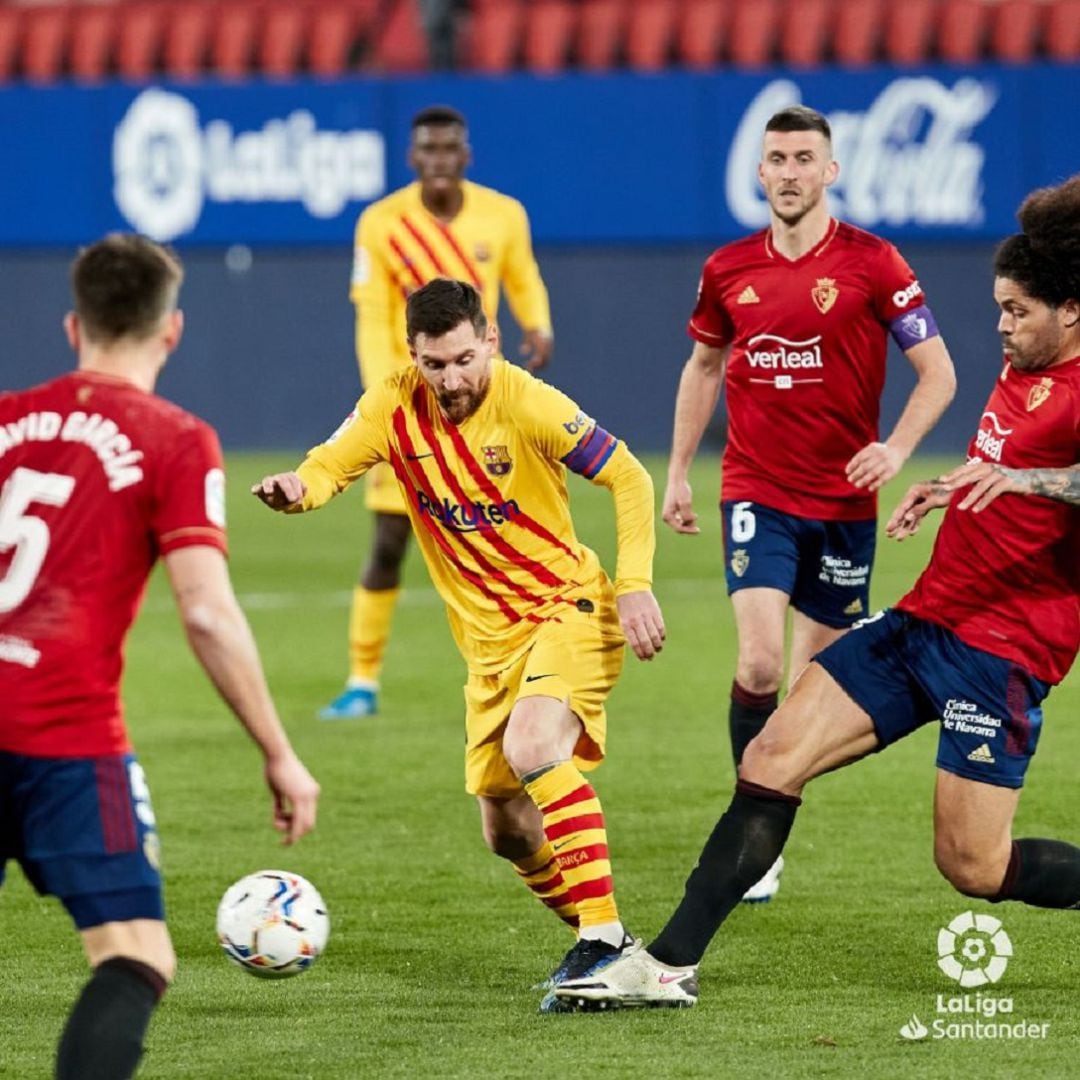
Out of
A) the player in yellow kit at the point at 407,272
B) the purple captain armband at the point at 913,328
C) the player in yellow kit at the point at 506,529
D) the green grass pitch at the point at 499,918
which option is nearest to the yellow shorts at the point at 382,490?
the player in yellow kit at the point at 407,272

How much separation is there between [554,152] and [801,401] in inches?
563

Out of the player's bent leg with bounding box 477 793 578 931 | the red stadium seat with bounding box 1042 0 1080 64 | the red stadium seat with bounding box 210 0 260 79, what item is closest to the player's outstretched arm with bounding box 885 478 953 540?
the player's bent leg with bounding box 477 793 578 931

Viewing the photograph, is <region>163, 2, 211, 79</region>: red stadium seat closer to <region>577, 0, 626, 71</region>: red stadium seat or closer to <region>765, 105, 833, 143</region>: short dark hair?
<region>577, 0, 626, 71</region>: red stadium seat

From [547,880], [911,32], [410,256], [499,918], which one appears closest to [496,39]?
[911,32]

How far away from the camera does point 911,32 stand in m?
20.4

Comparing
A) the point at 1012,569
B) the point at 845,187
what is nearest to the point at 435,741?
the point at 1012,569

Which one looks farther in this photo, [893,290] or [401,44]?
[401,44]

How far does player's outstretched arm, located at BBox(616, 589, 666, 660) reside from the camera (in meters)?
5.52

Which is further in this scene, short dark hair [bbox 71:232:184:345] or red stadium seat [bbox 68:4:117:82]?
red stadium seat [bbox 68:4:117:82]

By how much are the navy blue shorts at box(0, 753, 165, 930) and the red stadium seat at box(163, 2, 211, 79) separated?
18.8 m

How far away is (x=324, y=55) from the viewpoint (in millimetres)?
22078

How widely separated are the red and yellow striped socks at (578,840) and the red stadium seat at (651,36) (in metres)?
16.2

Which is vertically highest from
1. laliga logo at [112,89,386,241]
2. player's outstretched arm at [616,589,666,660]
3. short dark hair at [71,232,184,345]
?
laliga logo at [112,89,386,241]

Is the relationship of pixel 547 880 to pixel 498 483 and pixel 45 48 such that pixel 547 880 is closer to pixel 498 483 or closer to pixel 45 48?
pixel 498 483
